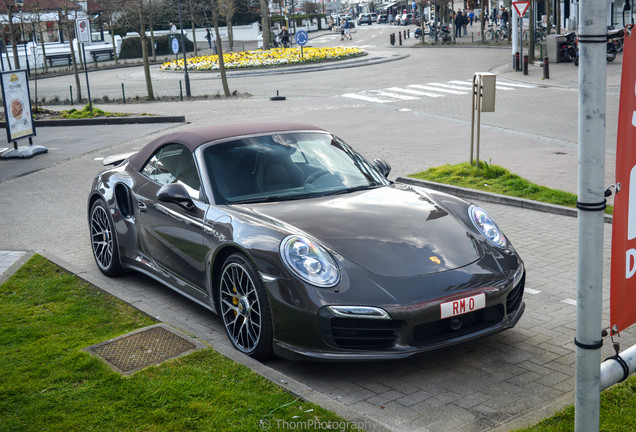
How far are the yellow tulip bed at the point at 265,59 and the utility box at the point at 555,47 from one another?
1459cm

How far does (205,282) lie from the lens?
5.84 m

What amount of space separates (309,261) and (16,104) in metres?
13.8

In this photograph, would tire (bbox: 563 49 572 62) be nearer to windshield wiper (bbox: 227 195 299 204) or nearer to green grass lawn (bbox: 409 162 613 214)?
green grass lawn (bbox: 409 162 613 214)

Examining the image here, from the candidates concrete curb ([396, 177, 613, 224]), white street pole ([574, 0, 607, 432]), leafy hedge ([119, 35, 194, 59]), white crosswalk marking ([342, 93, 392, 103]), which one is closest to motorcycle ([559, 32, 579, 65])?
white crosswalk marking ([342, 93, 392, 103])

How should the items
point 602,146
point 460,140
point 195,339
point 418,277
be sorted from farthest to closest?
1. point 460,140
2. point 195,339
3. point 418,277
4. point 602,146

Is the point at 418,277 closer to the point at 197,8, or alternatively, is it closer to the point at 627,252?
the point at 627,252

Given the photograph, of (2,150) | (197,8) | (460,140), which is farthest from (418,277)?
(197,8)

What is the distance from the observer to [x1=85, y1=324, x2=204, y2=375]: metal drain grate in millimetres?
5129

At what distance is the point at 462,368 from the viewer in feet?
16.6

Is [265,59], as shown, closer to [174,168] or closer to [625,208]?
[174,168]

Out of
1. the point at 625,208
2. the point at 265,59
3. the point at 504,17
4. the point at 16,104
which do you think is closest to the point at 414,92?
the point at 16,104

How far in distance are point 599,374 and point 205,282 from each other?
130 inches

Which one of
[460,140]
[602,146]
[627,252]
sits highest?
[602,146]

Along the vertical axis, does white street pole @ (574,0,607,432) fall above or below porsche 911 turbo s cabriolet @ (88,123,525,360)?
above
